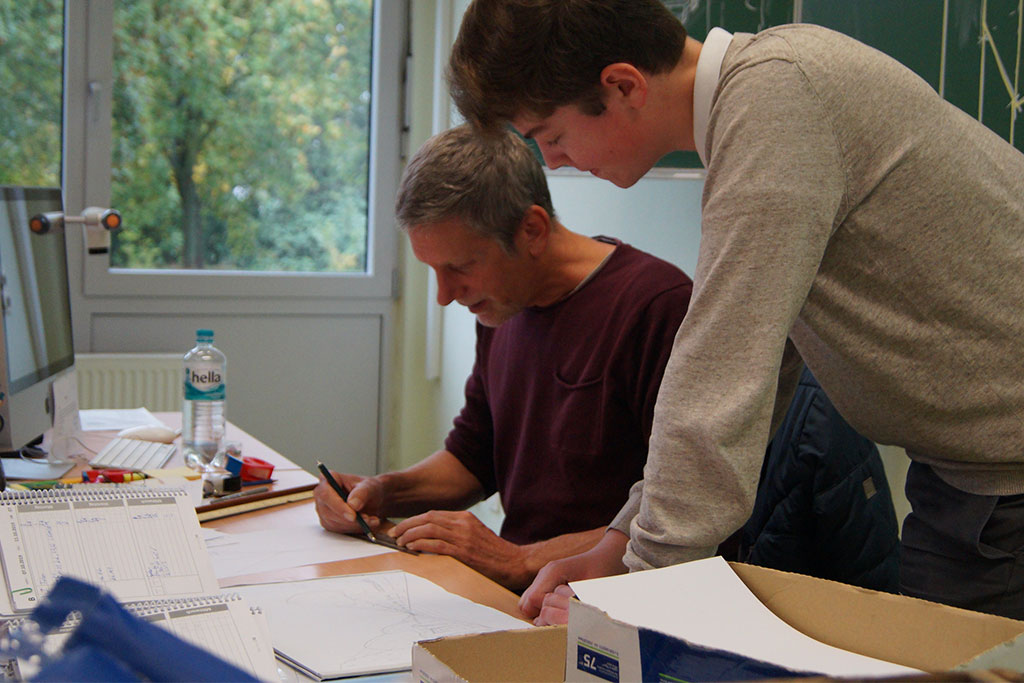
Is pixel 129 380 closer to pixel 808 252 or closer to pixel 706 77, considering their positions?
pixel 706 77

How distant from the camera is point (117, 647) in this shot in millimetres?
438

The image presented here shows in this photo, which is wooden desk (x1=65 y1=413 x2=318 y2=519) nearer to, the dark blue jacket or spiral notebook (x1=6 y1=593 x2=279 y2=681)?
spiral notebook (x1=6 y1=593 x2=279 y2=681)

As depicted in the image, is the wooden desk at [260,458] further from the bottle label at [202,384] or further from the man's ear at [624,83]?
the man's ear at [624,83]

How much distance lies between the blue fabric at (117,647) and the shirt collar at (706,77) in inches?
28.1

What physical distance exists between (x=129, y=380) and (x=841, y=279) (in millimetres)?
2712

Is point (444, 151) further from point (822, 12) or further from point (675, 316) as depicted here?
point (822, 12)

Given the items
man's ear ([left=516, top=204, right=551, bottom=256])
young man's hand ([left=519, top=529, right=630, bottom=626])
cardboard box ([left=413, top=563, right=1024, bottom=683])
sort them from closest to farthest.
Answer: cardboard box ([left=413, top=563, right=1024, bottom=683])
young man's hand ([left=519, top=529, right=630, bottom=626])
man's ear ([left=516, top=204, right=551, bottom=256])

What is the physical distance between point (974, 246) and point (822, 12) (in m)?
0.96

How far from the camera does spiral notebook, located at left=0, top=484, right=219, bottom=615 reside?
90 cm

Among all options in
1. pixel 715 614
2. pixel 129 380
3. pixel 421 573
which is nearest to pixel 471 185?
pixel 421 573

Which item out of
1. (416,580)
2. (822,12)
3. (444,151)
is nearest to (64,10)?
(444,151)

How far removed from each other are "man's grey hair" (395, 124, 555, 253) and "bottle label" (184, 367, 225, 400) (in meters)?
0.56

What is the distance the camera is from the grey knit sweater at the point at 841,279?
33.4 inches

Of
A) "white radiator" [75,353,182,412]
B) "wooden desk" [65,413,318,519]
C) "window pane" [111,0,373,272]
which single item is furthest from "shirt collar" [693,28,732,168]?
"window pane" [111,0,373,272]
